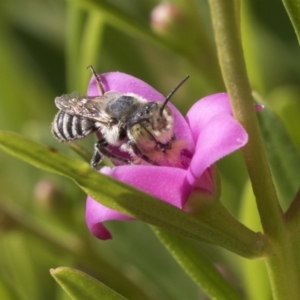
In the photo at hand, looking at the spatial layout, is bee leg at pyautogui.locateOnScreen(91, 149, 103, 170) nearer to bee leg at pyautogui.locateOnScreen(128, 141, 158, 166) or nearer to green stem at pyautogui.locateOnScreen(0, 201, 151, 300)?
bee leg at pyautogui.locateOnScreen(128, 141, 158, 166)

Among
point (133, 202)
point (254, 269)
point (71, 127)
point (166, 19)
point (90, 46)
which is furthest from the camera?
point (90, 46)

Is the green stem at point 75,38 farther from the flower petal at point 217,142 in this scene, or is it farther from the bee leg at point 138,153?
the flower petal at point 217,142

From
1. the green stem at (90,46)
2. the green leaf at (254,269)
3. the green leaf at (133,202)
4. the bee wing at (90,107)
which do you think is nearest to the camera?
the green leaf at (133,202)

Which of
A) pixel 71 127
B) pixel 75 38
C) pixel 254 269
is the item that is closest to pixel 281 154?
pixel 254 269

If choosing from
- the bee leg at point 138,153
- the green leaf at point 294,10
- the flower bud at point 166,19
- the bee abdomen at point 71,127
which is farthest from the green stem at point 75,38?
the green leaf at point 294,10

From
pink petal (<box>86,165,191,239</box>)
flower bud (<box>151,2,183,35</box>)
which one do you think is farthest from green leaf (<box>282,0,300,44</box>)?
flower bud (<box>151,2,183,35</box>)

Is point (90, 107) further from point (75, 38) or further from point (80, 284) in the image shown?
point (75, 38)
